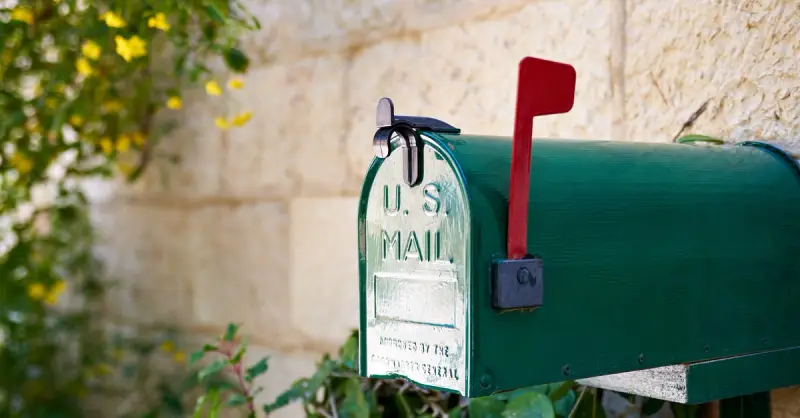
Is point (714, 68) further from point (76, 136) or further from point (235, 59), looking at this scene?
point (76, 136)

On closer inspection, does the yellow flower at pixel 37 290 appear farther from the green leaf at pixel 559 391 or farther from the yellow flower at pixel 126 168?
the green leaf at pixel 559 391

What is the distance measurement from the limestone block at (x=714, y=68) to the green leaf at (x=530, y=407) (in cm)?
52

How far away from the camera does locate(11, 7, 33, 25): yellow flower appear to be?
83.1 inches

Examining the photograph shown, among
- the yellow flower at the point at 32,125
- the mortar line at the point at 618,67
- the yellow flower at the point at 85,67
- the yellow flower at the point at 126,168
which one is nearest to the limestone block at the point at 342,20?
the mortar line at the point at 618,67

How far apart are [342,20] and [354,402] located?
3.33 ft

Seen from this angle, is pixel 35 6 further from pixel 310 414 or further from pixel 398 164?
pixel 398 164

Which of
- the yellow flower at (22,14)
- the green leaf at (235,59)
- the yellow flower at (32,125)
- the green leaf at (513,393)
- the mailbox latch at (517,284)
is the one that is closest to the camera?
the mailbox latch at (517,284)

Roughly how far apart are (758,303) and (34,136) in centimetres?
209

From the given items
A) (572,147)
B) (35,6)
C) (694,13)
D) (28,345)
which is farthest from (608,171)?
(28,345)

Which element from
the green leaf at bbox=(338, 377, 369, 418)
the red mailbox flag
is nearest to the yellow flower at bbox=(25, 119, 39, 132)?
the green leaf at bbox=(338, 377, 369, 418)

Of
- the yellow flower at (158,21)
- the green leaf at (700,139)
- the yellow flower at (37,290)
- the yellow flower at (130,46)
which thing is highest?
the yellow flower at (158,21)

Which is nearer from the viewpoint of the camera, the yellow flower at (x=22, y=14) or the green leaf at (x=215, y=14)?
the green leaf at (x=215, y=14)

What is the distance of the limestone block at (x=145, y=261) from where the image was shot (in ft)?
9.23

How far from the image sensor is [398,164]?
1.02 metres
